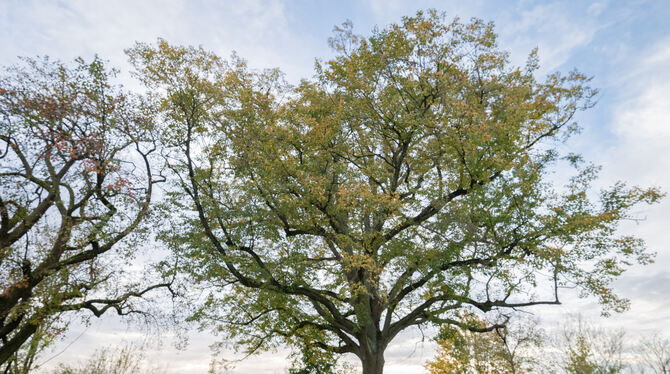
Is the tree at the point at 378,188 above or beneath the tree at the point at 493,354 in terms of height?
above

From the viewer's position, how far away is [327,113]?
13.0m

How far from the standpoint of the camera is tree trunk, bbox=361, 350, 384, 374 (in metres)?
12.6

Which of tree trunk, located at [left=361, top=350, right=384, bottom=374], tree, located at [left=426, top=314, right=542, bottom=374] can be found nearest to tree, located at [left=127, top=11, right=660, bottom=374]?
tree trunk, located at [left=361, top=350, right=384, bottom=374]

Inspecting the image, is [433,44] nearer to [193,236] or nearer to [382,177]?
[382,177]

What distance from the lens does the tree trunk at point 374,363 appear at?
1263 cm

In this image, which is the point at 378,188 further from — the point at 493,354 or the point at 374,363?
the point at 493,354

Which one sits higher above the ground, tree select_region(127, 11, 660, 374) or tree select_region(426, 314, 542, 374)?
tree select_region(127, 11, 660, 374)

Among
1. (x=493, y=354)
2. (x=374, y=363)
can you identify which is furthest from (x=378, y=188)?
(x=493, y=354)

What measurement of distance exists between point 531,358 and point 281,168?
14473 mm

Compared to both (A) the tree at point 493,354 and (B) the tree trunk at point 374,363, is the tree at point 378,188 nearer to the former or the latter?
(B) the tree trunk at point 374,363

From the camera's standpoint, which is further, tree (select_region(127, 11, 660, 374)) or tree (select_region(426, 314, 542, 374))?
tree (select_region(426, 314, 542, 374))

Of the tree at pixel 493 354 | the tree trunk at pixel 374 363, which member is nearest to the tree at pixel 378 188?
the tree trunk at pixel 374 363

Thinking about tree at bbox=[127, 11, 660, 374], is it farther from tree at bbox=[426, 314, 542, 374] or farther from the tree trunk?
tree at bbox=[426, 314, 542, 374]

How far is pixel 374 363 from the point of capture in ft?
41.4
